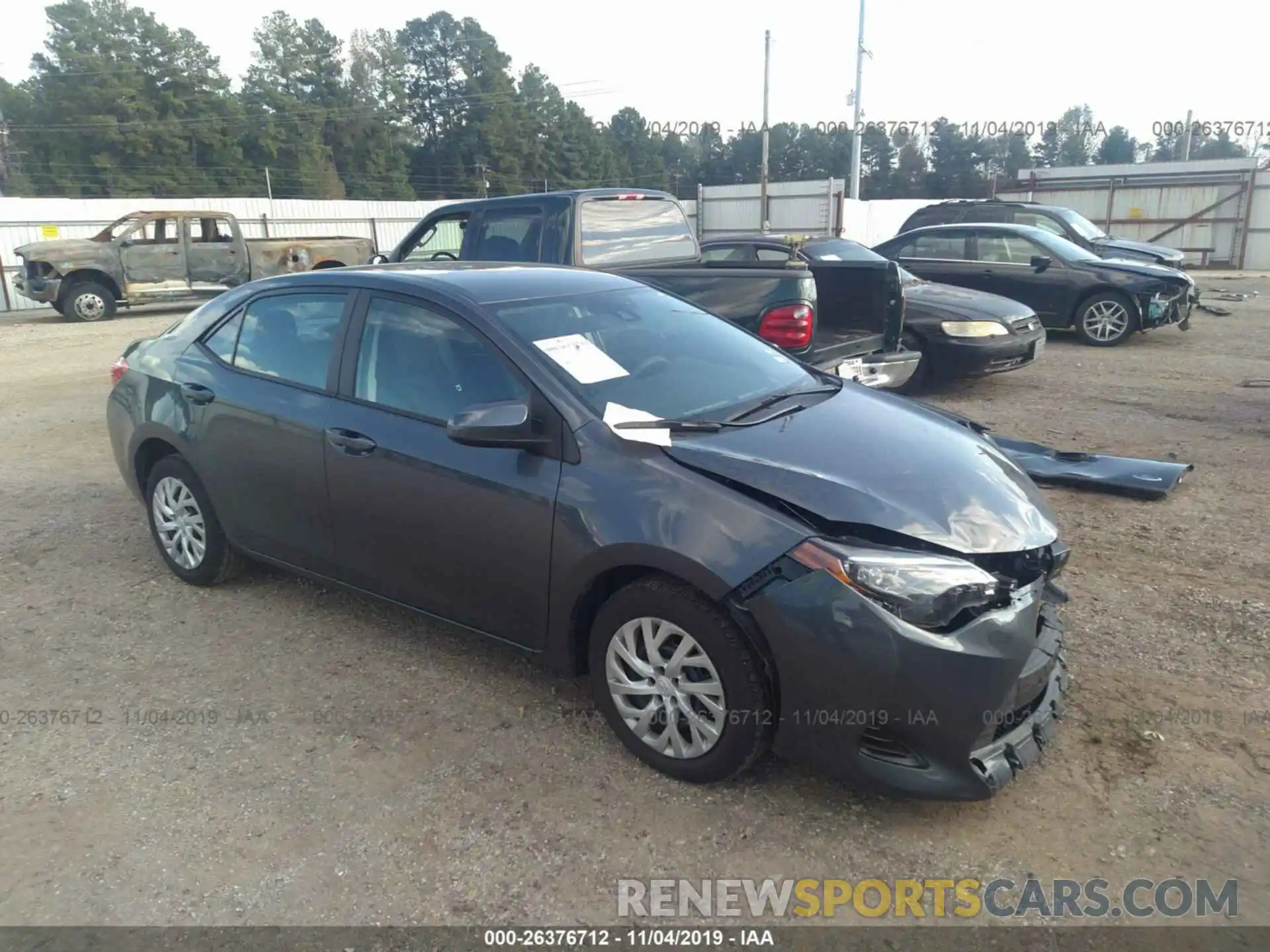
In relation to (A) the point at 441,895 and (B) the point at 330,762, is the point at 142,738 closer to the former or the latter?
(B) the point at 330,762

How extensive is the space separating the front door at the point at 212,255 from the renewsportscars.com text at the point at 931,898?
1869 centimetres

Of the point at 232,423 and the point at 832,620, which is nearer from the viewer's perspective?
the point at 832,620

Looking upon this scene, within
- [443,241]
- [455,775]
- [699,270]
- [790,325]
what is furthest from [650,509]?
[443,241]

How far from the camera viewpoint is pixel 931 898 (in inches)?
101

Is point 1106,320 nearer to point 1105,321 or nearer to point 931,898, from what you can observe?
point 1105,321

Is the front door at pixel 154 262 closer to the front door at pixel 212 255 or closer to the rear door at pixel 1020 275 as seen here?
the front door at pixel 212 255

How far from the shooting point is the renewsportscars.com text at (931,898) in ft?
8.20

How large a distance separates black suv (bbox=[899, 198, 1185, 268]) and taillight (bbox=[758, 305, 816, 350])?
8879 millimetres

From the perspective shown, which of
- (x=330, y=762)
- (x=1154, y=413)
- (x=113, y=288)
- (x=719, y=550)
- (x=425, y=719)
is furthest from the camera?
(x=113, y=288)

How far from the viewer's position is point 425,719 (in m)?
3.45

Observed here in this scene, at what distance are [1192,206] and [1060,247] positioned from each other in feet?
69.7

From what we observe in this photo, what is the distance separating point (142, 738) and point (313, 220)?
86.7ft

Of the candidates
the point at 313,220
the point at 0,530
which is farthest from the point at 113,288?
the point at 0,530

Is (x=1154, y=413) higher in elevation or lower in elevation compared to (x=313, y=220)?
lower
